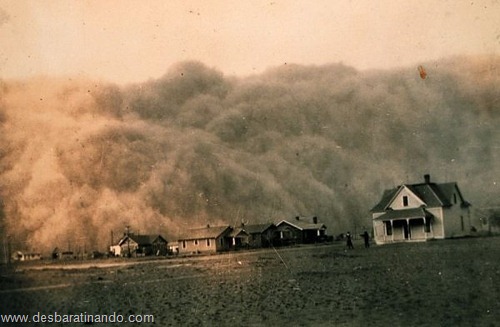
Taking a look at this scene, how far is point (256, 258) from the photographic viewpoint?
756cm

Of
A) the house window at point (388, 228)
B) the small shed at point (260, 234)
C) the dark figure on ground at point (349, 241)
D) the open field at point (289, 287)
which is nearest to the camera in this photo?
the open field at point (289, 287)

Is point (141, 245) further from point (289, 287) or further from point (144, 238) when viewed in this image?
point (289, 287)

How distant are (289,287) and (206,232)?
1479 mm

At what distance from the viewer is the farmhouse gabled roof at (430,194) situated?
7.34 m

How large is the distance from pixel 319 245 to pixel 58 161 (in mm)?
4191

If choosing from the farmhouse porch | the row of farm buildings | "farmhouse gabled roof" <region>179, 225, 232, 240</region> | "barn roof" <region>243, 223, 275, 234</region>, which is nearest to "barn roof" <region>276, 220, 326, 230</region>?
the row of farm buildings

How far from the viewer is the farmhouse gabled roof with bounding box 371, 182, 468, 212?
7.34 meters

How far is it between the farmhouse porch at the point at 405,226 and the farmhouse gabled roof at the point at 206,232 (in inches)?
92.1

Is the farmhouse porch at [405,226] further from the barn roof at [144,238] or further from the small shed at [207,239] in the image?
the barn roof at [144,238]

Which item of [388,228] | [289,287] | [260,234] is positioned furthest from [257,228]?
[388,228]

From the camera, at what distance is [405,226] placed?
8.33m

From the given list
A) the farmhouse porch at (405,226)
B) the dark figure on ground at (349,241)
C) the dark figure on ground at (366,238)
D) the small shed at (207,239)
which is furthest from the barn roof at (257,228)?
the farmhouse porch at (405,226)

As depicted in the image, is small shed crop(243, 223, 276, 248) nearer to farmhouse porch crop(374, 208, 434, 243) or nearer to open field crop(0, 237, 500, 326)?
open field crop(0, 237, 500, 326)

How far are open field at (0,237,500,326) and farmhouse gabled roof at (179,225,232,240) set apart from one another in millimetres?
415
